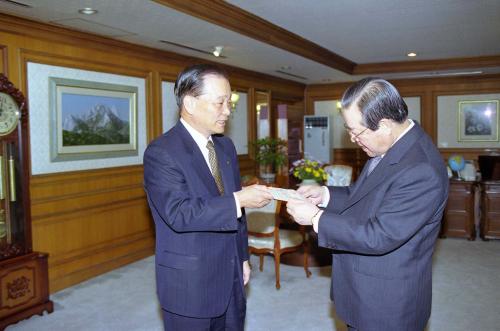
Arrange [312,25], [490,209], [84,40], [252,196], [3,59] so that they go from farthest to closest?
[490,209] < [312,25] < [84,40] < [3,59] < [252,196]

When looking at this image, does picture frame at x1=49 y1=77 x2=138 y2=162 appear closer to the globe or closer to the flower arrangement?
the flower arrangement

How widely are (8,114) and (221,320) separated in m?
2.78

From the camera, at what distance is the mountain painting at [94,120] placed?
4941 millimetres

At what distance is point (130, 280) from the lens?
510cm

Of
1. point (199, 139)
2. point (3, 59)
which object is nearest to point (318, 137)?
point (3, 59)

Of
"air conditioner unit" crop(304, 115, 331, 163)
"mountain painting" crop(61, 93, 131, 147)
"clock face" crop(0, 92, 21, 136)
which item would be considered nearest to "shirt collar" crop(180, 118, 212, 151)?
"clock face" crop(0, 92, 21, 136)

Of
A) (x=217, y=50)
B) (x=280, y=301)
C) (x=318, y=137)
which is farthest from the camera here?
(x=318, y=137)

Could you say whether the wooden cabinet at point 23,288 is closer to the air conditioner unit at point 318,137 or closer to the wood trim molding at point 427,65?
the wood trim molding at point 427,65

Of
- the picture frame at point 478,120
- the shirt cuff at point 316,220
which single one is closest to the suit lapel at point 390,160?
the shirt cuff at point 316,220

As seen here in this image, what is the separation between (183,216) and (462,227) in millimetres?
5963

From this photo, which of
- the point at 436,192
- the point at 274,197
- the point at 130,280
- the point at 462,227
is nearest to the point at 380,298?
the point at 436,192

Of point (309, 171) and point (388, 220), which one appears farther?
point (309, 171)

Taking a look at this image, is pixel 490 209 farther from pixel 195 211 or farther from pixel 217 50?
pixel 195 211

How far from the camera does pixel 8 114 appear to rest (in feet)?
12.8
